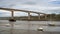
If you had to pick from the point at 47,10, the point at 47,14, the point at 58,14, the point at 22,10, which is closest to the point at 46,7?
the point at 47,10

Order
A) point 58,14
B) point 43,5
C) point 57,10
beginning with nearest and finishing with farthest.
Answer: point 58,14 → point 57,10 → point 43,5

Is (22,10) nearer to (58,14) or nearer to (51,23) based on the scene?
(51,23)

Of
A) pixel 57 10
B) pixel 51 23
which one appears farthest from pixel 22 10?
pixel 57 10

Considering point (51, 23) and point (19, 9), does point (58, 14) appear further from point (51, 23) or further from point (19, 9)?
point (19, 9)

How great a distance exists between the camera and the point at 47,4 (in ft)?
18.3

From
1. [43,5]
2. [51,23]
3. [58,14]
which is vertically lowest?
[51,23]

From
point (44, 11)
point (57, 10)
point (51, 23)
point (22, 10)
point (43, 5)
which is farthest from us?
point (22, 10)

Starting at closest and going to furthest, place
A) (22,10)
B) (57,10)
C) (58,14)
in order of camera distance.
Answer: (58,14) < (57,10) < (22,10)

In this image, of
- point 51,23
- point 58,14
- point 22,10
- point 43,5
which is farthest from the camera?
point 22,10

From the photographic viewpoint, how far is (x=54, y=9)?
5348 millimetres

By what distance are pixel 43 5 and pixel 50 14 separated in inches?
30.0

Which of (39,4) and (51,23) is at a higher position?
(39,4)

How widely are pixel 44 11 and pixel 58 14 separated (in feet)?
2.59

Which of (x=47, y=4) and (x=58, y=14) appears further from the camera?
(x=47, y=4)
